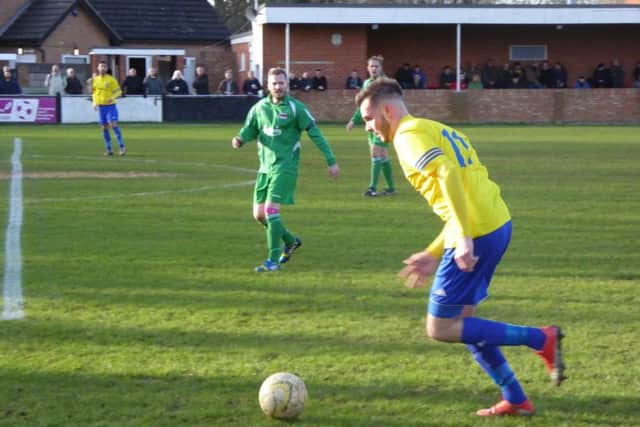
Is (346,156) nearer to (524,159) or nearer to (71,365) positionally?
(524,159)

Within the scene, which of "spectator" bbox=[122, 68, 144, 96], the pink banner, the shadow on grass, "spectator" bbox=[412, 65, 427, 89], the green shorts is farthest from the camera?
"spectator" bbox=[412, 65, 427, 89]

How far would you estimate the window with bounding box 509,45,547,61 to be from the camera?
44.8 metres

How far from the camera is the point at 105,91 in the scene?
2239cm

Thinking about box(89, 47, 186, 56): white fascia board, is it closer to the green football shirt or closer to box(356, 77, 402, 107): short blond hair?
the green football shirt

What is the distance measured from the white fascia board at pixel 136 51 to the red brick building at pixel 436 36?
11.5 ft

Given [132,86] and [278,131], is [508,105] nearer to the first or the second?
[132,86]

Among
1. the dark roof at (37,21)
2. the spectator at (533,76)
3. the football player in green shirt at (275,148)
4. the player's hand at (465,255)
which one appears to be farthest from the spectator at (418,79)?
the player's hand at (465,255)

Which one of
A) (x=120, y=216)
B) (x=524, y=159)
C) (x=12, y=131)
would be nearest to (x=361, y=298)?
(x=120, y=216)

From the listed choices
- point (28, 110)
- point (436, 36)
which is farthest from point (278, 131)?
point (436, 36)

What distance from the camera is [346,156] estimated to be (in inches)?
896

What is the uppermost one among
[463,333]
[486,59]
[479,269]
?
[486,59]

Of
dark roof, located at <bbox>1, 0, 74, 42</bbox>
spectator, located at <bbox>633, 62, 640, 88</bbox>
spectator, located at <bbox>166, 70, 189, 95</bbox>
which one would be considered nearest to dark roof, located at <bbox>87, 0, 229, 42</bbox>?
dark roof, located at <bbox>1, 0, 74, 42</bbox>

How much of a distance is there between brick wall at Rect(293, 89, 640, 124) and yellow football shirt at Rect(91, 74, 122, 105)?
15242mm

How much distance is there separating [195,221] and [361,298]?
4.87m
